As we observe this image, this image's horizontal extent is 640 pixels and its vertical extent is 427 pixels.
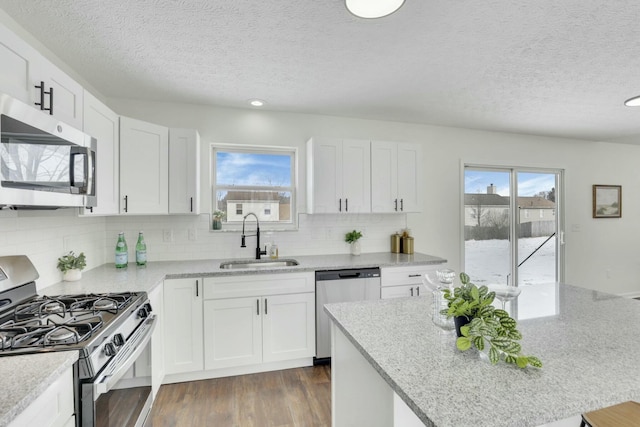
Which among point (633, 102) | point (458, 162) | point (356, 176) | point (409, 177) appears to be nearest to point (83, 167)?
point (356, 176)

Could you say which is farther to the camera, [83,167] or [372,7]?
[83,167]

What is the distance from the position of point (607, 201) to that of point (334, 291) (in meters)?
4.89

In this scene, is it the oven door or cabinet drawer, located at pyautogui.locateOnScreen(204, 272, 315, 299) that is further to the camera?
cabinet drawer, located at pyautogui.locateOnScreen(204, 272, 315, 299)

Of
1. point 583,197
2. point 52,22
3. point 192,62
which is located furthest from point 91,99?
point 583,197

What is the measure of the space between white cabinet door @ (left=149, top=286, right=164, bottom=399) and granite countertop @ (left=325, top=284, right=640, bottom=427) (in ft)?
4.57

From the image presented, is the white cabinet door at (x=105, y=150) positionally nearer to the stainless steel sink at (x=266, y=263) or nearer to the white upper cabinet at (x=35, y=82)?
the white upper cabinet at (x=35, y=82)

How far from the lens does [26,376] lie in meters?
0.97

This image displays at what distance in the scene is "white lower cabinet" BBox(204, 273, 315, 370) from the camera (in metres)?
2.54

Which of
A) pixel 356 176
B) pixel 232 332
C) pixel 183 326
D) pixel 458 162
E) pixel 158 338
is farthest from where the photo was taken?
pixel 458 162

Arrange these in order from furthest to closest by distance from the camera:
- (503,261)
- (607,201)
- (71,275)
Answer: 1. (607,201)
2. (503,261)
3. (71,275)

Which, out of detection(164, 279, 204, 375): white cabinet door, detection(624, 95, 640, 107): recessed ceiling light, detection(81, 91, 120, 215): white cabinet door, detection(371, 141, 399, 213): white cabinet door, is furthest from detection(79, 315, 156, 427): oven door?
detection(624, 95, 640, 107): recessed ceiling light

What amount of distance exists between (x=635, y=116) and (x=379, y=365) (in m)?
4.48

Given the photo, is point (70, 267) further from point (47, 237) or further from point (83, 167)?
point (83, 167)

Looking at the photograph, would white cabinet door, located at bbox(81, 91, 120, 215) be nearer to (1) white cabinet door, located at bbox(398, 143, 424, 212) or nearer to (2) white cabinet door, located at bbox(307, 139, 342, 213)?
(2) white cabinet door, located at bbox(307, 139, 342, 213)
